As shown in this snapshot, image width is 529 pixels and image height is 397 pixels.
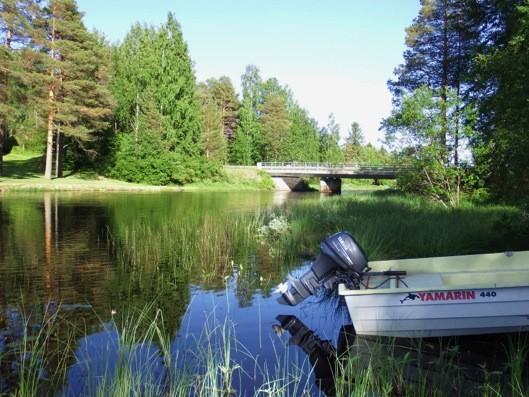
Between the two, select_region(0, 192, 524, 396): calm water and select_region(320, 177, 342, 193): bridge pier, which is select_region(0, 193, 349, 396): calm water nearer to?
select_region(0, 192, 524, 396): calm water

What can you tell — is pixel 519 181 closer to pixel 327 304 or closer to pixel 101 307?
pixel 327 304

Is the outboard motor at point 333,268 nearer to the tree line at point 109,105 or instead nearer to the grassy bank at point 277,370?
the grassy bank at point 277,370

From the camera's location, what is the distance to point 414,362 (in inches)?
231

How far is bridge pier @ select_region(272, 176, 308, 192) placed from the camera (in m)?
62.1

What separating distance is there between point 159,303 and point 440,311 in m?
4.37

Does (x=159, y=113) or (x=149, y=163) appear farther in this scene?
(x=159, y=113)

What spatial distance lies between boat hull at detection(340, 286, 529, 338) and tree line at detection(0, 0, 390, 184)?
2195 cm

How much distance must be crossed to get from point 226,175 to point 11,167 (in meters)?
21.9

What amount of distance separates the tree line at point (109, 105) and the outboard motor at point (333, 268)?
21.3 metres

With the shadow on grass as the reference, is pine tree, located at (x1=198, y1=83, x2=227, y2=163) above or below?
above

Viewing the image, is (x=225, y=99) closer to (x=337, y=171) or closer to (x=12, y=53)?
(x=337, y=171)

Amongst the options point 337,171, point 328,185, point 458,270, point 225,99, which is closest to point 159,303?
point 458,270

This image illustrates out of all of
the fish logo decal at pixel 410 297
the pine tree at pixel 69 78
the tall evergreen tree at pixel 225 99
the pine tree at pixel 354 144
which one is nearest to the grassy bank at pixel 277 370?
the fish logo decal at pixel 410 297

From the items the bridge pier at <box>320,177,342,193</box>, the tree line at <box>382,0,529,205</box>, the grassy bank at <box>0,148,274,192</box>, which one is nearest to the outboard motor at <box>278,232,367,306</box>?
the tree line at <box>382,0,529,205</box>
